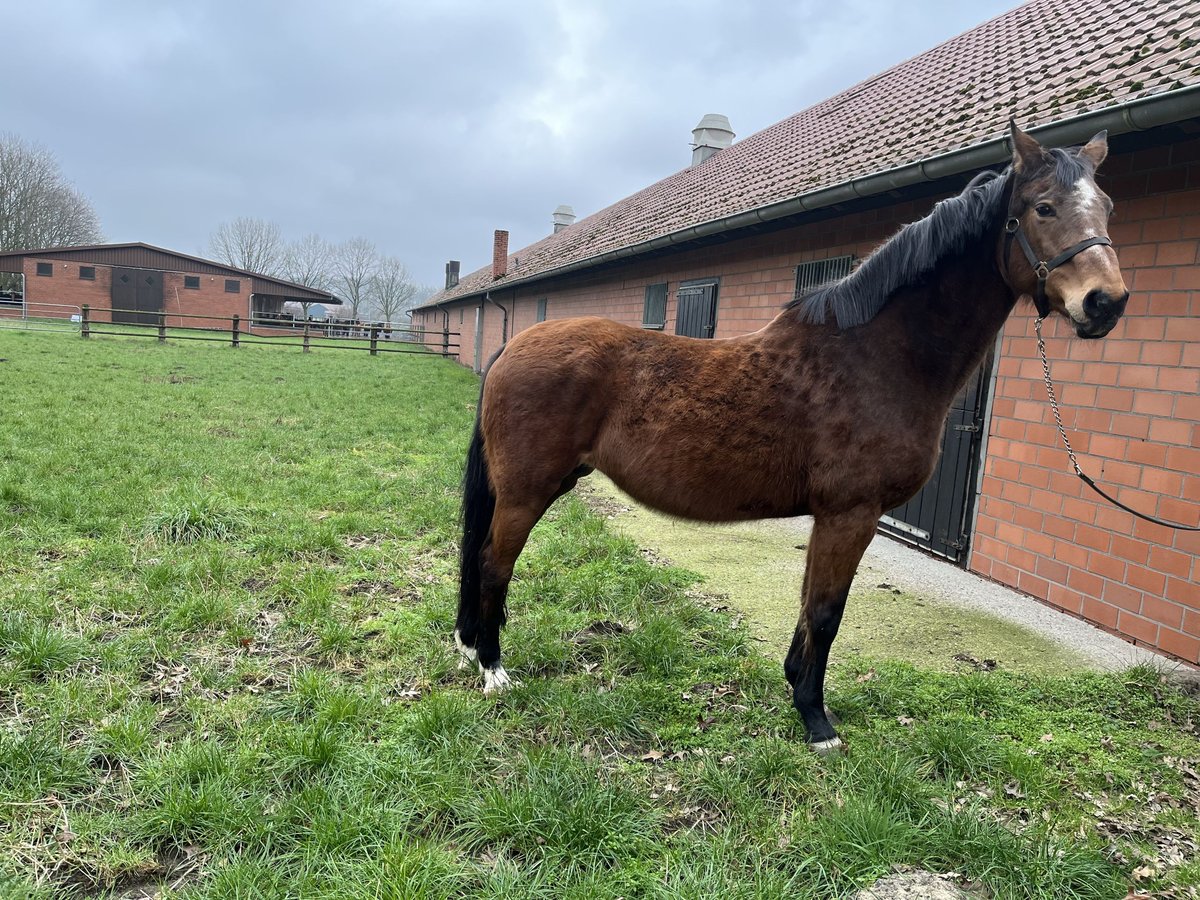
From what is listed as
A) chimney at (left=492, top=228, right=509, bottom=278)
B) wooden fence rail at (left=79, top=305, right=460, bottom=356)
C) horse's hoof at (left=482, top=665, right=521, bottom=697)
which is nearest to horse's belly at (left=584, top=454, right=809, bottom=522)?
horse's hoof at (left=482, top=665, right=521, bottom=697)

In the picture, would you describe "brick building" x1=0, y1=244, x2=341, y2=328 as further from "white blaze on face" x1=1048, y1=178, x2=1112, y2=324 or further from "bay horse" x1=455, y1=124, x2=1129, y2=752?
"white blaze on face" x1=1048, y1=178, x2=1112, y2=324

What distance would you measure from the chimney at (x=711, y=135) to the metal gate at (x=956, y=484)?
12794 mm

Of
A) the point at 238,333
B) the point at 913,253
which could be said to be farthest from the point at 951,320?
the point at 238,333

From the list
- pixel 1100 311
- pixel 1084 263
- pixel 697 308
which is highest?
pixel 697 308

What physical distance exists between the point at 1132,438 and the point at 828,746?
2611mm

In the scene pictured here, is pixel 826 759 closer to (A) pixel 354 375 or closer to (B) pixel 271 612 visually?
(B) pixel 271 612

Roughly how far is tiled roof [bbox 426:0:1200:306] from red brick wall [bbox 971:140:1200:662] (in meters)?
0.61

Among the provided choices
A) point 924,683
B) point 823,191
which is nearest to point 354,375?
point 823,191

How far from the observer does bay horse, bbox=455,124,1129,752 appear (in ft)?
8.39

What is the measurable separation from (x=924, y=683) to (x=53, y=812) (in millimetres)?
3319

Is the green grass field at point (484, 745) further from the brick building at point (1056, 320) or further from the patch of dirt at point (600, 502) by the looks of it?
the patch of dirt at point (600, 502)

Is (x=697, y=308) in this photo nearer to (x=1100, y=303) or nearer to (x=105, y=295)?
(x=1100, y=303)

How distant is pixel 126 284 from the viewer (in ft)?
116

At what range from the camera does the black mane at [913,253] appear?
248 cm
